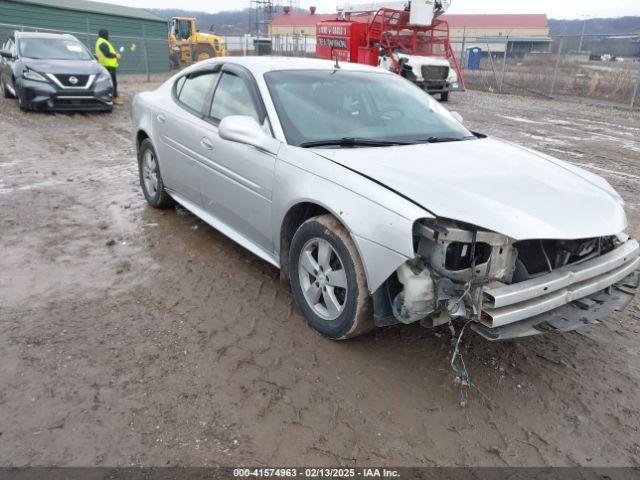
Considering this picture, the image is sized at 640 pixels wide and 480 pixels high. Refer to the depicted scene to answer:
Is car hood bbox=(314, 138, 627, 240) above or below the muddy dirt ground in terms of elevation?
above

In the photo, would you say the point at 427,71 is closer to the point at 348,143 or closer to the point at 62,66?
the point at 62,66

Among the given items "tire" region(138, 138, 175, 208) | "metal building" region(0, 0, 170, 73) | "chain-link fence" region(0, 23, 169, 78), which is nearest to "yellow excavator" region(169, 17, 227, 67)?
"metal building" region(0, 0, 170, 73)

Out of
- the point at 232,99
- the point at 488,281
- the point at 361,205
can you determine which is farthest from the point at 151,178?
the point at 488,281

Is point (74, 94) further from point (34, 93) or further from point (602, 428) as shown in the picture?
point (602, 428)

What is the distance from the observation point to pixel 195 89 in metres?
4.60

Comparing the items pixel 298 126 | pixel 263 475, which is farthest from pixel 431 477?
pixel 298 126

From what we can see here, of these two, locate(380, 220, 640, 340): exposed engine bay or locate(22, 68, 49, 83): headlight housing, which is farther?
locate(22, 68, 49, 83): headlight housing

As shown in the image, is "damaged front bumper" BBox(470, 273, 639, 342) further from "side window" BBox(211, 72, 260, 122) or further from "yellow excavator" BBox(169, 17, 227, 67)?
"yellow excavator" BBox(169, 17, 227, 67)

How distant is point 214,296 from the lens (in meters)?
3.72

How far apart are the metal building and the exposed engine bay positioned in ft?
67.8

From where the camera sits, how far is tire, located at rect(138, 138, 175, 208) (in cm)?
515

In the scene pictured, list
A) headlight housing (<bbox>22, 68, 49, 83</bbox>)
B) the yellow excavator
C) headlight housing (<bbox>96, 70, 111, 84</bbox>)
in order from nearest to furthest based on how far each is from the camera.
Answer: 1. headlight housing (<bbox>22, 68, 49, 83</bbox>)
2. headlight housing (<bbox>96, 70, 111, 84</bbox>)
3. the yellow excavator

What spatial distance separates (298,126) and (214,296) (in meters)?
1.37

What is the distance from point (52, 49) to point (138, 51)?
13.1 m
